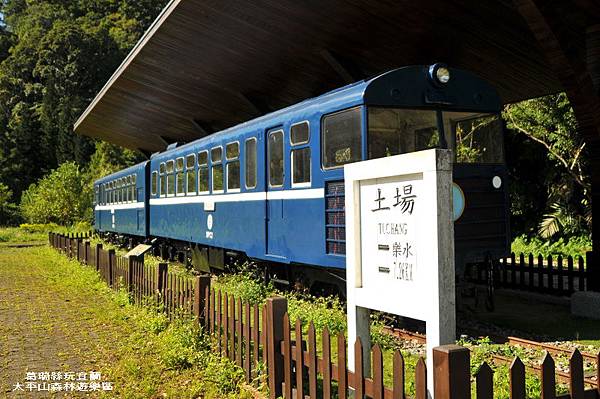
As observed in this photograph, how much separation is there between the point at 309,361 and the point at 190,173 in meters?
9.78

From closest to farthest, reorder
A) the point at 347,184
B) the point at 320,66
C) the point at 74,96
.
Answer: the point at 347,184 → the point at 320,66 → the point at 74,96

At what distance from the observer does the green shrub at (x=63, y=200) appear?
41094 millimetres

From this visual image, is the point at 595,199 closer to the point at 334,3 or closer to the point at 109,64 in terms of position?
the point at 334,3

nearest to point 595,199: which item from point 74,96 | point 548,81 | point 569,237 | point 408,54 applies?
point 548,81

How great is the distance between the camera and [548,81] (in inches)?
494

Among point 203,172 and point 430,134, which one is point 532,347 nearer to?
point 430,134

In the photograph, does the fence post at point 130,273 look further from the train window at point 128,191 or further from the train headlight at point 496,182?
the train window at point 128,191

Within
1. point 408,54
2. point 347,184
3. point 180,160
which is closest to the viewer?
point 347,184

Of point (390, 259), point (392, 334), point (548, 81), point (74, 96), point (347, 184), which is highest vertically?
point (74, 96)

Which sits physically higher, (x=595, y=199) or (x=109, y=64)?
(x=109, y=64)

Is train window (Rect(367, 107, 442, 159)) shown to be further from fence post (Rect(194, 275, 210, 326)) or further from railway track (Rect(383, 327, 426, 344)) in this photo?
fence post (Rect(194, 275, 210, 326))

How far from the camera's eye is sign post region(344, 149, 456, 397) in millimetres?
3521

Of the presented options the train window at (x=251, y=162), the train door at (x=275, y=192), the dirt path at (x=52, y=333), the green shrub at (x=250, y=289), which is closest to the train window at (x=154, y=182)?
the dirt path at (x=52, y=333)

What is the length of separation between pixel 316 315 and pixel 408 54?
7018 mm
